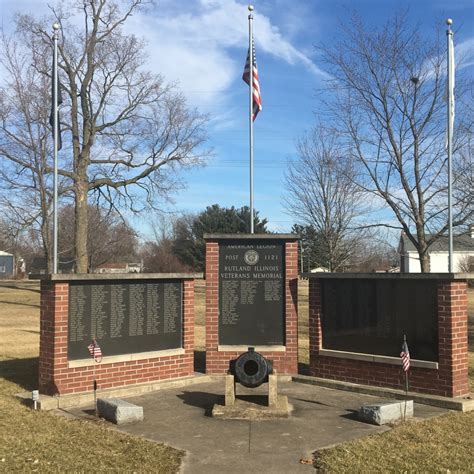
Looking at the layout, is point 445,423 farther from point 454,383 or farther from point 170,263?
point 170,263

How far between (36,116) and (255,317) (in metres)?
21.0

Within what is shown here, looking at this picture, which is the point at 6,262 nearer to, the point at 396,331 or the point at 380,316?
the point at 380,316

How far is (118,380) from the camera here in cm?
877

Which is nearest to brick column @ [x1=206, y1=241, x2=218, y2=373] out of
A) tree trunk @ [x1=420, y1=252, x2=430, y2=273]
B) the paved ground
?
the paved ground

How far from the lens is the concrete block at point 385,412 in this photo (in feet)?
22.4

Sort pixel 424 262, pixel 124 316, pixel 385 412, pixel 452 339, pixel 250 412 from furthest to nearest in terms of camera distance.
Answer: pixel 424 262
pixel 124 316
pixel 452 339
pixel 250 412
pixel 385 412

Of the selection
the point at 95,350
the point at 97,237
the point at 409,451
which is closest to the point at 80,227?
the point at 95,350

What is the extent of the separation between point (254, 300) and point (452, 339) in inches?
138

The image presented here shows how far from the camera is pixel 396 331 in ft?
28.5

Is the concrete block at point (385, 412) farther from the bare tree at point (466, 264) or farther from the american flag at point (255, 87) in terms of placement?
the bare tree at point (466, 264)

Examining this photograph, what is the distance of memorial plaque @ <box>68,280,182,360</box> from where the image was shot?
27.6ft

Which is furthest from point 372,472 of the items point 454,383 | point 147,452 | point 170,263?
point 170,263

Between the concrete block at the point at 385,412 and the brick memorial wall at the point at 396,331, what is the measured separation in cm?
122

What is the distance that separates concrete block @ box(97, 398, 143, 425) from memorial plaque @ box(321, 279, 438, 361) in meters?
3.87
